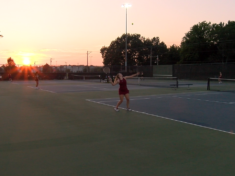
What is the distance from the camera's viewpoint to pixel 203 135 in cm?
628

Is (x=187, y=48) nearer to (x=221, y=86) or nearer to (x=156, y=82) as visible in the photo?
(x=156, y=82)

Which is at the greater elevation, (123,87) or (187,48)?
(187,48)

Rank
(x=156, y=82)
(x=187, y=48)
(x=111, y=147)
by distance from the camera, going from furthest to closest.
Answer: (x=187, y=48), (x=156, y=82), (x=111, y=147)

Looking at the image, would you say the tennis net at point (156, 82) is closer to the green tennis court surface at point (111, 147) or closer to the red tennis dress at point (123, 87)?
the red tennis dress at point (123, 87)

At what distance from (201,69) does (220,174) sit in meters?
37.0

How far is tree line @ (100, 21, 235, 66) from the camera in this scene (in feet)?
183

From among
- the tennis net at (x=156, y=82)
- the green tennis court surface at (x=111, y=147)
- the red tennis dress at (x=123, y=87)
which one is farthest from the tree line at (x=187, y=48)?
the green tennis court surface at (x=111, y=147)

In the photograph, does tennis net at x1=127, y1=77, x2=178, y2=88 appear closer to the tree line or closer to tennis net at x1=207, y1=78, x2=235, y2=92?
tennis net at x1=207, y1=78, x2=235, y2=92

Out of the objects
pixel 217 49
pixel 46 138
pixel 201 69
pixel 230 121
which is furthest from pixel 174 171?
pixel 217 49

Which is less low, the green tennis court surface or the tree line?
the tree line

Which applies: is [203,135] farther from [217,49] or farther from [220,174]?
[217,49]

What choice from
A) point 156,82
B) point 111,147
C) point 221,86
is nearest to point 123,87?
point 111,147

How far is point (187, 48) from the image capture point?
6300cm

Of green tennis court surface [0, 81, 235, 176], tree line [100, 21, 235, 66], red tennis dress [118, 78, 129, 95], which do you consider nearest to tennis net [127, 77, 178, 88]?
red tennis dress [118, 78, 129, 95]
